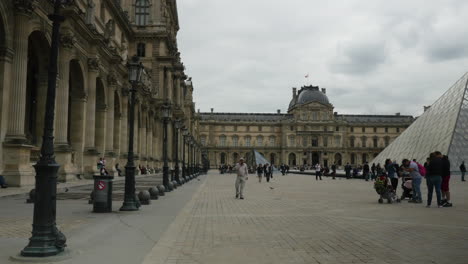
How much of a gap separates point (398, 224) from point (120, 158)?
2911 centimetres

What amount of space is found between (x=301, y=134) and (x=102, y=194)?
372ft

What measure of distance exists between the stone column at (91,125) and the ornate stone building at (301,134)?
313 ft

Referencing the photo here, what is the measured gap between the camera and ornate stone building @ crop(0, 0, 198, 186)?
16406mm

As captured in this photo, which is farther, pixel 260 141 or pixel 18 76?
pixel 260 141

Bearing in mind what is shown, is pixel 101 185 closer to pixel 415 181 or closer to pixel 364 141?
pixel 415 181

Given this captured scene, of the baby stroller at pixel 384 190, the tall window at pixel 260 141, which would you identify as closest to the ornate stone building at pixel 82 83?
the baby stroller at pixel 384 190

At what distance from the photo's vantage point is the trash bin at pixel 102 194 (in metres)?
10.0

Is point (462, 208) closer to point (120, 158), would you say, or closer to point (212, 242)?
point (212, 242)

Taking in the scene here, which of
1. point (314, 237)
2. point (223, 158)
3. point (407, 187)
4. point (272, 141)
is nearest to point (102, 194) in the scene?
point (314, 237)

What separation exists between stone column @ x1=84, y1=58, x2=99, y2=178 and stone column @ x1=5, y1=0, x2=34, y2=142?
8878mm

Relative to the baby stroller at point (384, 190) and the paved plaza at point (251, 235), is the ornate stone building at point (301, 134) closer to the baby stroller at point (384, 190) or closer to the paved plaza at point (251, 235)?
the baby stroller at point (384, 190)

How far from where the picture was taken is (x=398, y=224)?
876 cm

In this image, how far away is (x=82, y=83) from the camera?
25141mm

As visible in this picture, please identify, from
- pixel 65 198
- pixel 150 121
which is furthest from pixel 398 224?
pixel 150 121
